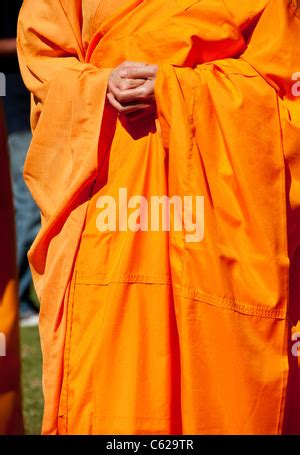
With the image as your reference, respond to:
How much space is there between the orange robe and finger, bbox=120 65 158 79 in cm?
58

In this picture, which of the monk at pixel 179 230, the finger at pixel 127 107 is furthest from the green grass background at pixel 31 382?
the finger at pixel 127 107

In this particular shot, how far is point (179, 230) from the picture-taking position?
3.19 m

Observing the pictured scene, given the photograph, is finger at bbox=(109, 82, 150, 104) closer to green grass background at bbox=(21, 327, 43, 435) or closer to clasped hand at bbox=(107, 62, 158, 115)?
clasped hand at bbox=(107, 62, 158, 115)

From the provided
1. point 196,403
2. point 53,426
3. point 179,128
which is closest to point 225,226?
point 179,128

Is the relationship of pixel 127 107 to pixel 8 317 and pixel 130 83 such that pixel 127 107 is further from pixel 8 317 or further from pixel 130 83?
pixel 8 317

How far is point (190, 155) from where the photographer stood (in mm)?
3170

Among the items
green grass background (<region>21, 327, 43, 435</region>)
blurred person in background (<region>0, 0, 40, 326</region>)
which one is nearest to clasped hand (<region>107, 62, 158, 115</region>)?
green grass background (<region>21, 327, 43, 435</region>)

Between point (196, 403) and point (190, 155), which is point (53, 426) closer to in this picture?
point (196, 403)

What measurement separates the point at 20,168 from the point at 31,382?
2.19 metres

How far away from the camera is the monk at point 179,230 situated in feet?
10.2

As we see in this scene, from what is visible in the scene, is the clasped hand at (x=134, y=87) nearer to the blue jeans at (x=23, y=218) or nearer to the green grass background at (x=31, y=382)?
the green grass background at (x=31, y=382)

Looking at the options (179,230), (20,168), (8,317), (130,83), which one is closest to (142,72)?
(130,83)

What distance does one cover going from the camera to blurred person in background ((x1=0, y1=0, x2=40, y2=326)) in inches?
280

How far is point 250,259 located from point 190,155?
348 mm
